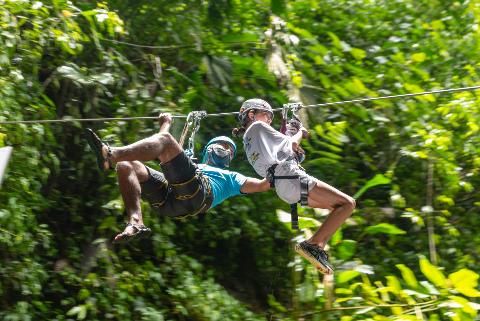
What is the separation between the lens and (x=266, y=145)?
→ 4840mm

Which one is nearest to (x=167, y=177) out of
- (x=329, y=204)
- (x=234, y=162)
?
(x=329, y=204)

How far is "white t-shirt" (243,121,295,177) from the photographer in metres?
4.82

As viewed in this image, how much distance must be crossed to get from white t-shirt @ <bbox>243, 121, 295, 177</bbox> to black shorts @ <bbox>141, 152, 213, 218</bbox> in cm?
37

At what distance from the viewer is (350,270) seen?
676 cm

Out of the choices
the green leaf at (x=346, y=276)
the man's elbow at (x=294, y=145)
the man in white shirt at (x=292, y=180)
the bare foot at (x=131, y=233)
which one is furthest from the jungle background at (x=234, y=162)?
the bare foot at (x=131, y=233)

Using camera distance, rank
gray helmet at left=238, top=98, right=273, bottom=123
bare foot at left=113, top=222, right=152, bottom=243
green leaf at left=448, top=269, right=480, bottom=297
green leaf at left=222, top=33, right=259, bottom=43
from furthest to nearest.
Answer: green leaf at left=222, top=33, right=259, bottom=43, green leaf at left=448, top=269, right=480, bottom=297, gray helmet at left=238, top=98, right=273, bottom=123, bare foot at left=113, top=222, right=152, bottom=243

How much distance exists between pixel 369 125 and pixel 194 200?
337cm

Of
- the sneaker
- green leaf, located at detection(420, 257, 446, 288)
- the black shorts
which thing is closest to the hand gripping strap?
the sneaker

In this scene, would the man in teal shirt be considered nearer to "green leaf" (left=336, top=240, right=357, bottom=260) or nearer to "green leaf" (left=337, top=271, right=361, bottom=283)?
"green leaf" (left=337, top=271, right=361, bottom=283)

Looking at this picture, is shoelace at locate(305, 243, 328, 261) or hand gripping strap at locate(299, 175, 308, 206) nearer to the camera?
hand gripping strap at locate(299, 175, 308, 206)

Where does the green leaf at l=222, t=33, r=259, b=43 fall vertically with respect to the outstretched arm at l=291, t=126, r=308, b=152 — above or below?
above

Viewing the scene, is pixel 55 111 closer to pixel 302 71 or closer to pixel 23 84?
pixel 23 84

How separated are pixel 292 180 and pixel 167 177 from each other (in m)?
0.69

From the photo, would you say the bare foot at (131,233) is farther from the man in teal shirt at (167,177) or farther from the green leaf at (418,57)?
the green leaf at (418,57)
